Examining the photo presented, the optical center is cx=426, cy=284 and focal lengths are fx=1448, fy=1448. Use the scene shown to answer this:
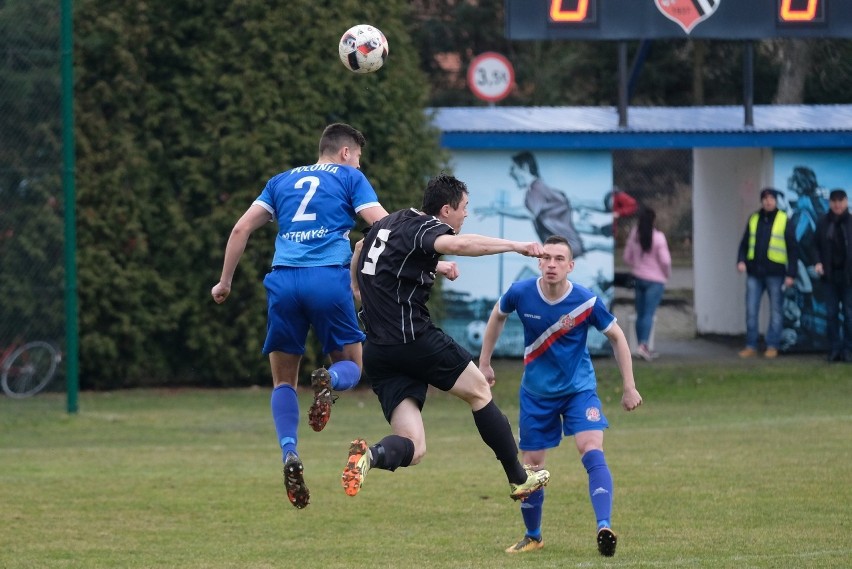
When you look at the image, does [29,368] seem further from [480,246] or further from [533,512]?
[480,246]

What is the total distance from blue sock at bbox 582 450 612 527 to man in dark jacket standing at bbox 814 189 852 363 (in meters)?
11.9

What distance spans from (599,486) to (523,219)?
12327 mm

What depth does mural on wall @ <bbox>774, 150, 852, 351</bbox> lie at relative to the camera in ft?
70.0

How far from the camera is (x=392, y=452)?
27.0ft

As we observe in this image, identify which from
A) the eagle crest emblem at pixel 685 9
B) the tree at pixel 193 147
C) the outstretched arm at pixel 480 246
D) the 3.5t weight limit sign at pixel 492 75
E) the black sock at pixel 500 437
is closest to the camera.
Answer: the outstretched arm at pixel 480 246

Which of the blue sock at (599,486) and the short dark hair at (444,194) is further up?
the short dark hair at (444,194)

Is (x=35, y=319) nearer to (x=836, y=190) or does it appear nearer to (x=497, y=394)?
(x=497, y=394)

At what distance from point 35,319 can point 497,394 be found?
6172 mm

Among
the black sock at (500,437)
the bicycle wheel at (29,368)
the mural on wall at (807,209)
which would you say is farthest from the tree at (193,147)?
the black sock at (500,437)

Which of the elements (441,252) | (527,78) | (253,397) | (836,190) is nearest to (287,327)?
(441,252)

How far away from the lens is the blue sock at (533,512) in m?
9.55

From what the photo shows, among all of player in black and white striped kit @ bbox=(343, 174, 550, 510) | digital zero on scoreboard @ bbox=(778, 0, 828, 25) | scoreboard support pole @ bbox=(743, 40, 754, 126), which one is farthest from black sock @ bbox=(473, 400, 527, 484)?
scoreboard support pole @ bbox=(743, 40, 754, 126)

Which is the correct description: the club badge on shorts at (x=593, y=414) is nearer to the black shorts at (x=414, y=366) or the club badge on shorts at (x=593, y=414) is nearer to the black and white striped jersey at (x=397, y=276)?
the black shorts at (x=414, y=366)

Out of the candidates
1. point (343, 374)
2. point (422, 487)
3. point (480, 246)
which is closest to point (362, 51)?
point (343, 374)
